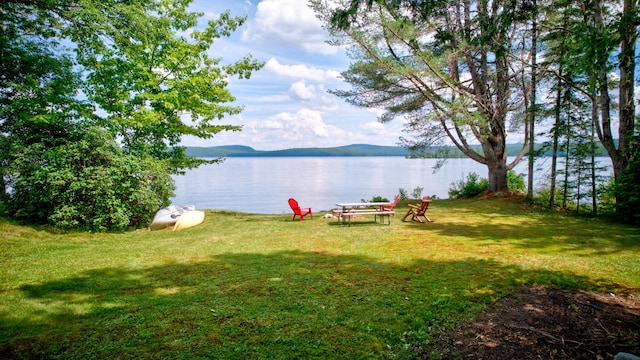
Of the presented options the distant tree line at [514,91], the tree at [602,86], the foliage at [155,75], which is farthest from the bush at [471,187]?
the foliage at [155,75]

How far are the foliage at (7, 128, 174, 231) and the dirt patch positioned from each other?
30.4 feet

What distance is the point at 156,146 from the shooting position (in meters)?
12.8

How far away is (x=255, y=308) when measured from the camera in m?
4.55

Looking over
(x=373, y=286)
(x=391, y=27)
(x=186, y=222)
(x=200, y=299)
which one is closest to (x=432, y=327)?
(x=373, y=286)

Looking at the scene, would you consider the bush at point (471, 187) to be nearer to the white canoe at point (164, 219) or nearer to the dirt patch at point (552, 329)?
the dirt patch at point (552, 329)

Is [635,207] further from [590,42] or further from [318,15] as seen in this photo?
[318,15]

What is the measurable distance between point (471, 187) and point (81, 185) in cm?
1742

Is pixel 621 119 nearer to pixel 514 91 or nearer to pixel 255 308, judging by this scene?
pixel 514 91

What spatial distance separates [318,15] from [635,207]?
12748 millimetres

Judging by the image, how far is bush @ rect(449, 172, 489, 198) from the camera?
18562 millimetres

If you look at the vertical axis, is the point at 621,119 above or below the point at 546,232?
above

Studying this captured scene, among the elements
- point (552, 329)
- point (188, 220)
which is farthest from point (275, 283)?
point (188, 220)

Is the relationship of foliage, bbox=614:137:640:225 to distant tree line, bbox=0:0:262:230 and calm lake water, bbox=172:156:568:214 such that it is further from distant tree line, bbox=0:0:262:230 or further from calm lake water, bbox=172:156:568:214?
distant tree line, bbox=0:0:262:230

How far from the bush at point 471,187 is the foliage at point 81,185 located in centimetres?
1551
